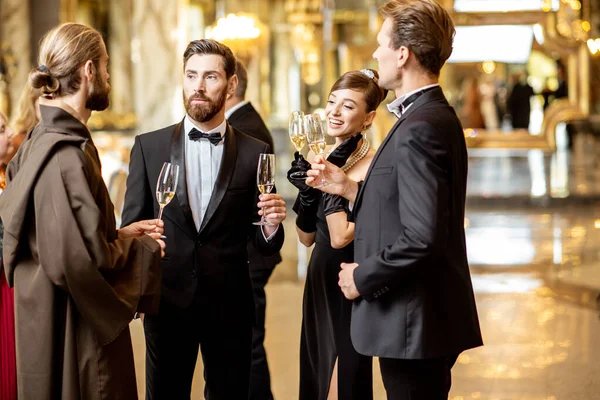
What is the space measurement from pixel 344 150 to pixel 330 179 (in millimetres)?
428

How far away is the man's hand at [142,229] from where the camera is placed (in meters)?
3.02

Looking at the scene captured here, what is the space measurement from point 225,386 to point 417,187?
137 centimetres

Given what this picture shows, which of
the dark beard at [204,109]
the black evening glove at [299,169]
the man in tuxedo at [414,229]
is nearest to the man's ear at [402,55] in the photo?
the man in tuxedo at [414,229]

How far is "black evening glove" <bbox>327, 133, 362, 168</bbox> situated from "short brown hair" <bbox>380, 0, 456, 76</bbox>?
2.74ft

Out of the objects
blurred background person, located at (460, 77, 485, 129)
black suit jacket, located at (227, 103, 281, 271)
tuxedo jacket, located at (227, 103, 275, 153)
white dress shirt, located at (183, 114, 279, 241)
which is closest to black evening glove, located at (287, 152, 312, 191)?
white dress shirt, located at (183, 114, 279, 241)

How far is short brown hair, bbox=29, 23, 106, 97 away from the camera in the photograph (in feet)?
9.07

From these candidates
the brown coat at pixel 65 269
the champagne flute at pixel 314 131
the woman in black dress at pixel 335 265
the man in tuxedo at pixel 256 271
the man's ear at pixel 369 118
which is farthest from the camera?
the man in tuxedo at pixel 256 271

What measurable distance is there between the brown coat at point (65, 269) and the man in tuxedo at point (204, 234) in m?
0.53

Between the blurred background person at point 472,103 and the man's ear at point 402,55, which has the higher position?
the blurred background person at point 472,103

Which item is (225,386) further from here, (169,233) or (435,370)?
(435,370)

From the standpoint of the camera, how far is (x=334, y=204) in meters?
3.38

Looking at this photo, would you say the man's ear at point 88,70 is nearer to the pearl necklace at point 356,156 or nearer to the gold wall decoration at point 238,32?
the pearl necklace at point 356,156

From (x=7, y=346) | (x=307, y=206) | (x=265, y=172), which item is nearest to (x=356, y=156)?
(x=307, y=206)

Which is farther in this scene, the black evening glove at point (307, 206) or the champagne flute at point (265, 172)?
the black evening glove at point (307, 206)
